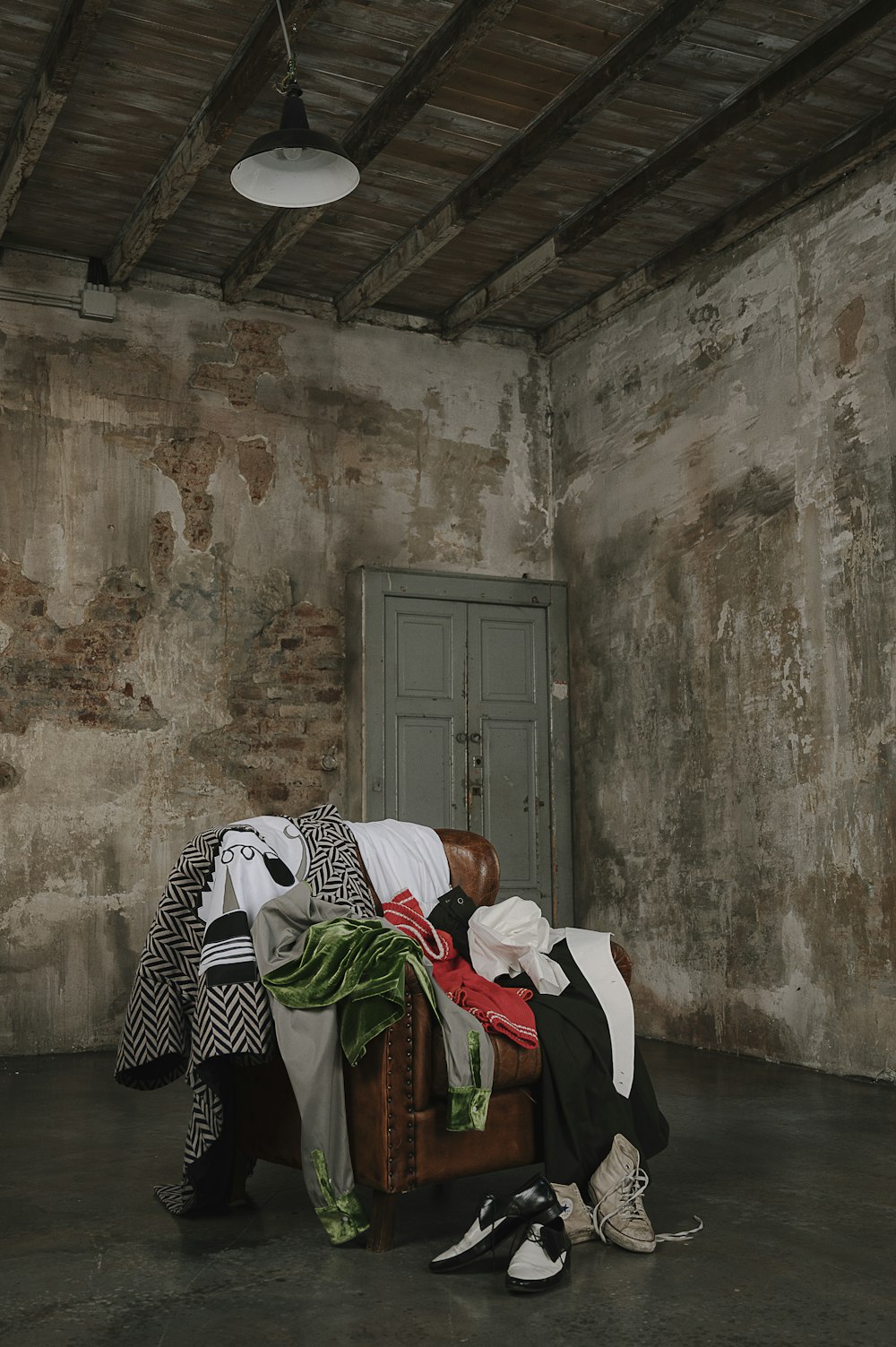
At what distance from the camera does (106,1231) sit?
10.8 feet

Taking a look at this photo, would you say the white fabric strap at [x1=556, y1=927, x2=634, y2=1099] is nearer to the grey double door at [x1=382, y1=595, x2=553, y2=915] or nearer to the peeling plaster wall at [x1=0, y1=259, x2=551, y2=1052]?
the grey double door at [x1=382, y1=595, x2=553, y2=915]

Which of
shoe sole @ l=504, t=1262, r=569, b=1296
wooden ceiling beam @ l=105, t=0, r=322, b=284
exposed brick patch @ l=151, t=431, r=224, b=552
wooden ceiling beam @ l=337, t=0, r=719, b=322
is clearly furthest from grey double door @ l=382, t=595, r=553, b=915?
shoe sole @ l=504, t=1262, r=569, b=1296

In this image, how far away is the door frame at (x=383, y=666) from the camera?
688 centimetres

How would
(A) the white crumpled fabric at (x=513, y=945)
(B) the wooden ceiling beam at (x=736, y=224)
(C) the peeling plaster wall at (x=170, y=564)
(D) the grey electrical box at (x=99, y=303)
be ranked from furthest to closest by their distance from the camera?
(D) the grey electrical box at (x=99, y=303)
(C) the peeling plaster wall at (x=170, y=564)
(B) the wooden ceiling beam at (x=736, y=224)
(A) the white crumpled fabric at (x=513, y=945)

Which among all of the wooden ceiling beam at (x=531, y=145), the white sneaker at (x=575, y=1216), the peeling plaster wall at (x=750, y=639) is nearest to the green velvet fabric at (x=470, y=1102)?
the white sneaker at (x=575, y=1216)

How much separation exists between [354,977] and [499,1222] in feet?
2.24

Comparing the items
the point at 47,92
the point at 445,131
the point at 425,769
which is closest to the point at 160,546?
the point at 425,769

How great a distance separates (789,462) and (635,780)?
1.95m

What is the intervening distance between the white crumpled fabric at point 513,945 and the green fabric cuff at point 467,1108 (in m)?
0.54

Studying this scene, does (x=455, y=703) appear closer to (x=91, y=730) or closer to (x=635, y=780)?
(x=635, y=780)

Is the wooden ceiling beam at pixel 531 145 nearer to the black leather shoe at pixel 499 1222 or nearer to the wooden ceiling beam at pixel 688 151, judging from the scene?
the wooden ceiling beam at pixel 688 151

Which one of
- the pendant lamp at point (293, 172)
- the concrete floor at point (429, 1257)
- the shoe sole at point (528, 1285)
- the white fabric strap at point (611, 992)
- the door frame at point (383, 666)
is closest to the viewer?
the concrete floor at point (429, 1257)

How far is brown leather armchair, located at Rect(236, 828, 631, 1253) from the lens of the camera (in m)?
3.09

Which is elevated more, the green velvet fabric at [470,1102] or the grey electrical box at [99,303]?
the grey electrical box at [99,303]
